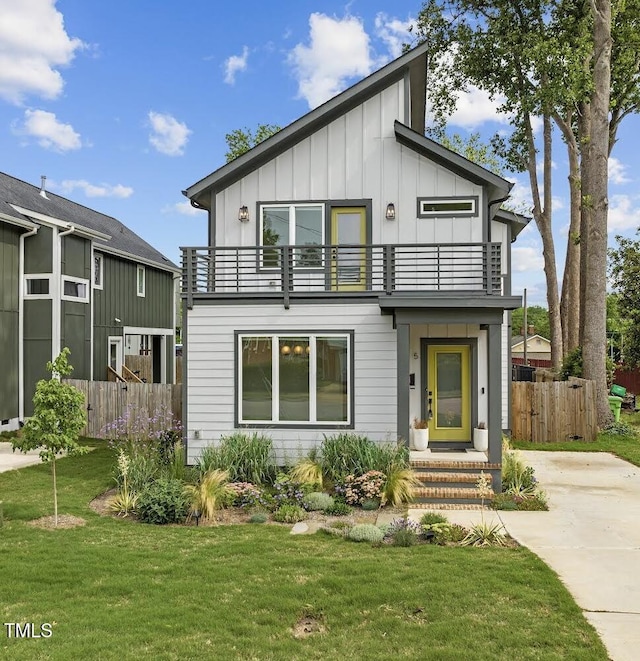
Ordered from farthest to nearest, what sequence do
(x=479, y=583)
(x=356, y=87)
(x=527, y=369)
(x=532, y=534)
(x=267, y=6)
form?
1. (x=527, y=369)
2. (x=267, y=6)
3. (x=356, y=87)
4. (x=532, y=534)
5. (x=479, y=583)

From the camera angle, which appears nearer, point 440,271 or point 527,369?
point 440,271

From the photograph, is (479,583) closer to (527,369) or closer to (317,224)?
(317,224)

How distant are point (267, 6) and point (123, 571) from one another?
68.5 ft

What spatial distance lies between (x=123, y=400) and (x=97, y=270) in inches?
247

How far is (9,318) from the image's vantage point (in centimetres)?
1641

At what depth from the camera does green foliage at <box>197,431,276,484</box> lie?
10.2 meters

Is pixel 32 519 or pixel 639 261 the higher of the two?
pixel 639 261

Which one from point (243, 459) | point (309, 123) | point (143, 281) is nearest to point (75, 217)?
point (143, 281)

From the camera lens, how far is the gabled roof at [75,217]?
17.0 metres

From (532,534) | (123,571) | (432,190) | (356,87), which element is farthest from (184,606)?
(356,87)

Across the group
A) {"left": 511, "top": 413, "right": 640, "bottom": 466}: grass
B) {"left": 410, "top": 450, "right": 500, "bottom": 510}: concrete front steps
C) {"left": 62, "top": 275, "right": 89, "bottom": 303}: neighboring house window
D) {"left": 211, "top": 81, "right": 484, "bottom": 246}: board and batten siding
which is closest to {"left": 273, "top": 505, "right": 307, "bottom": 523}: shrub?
{"left": 410, "top": 450, "right": 500, "bottom": 510}: concrete front steps

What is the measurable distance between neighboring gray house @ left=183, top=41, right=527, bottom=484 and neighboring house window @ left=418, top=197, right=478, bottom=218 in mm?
29

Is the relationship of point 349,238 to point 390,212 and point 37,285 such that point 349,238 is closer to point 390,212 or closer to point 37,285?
point 390,212

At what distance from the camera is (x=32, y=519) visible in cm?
834
